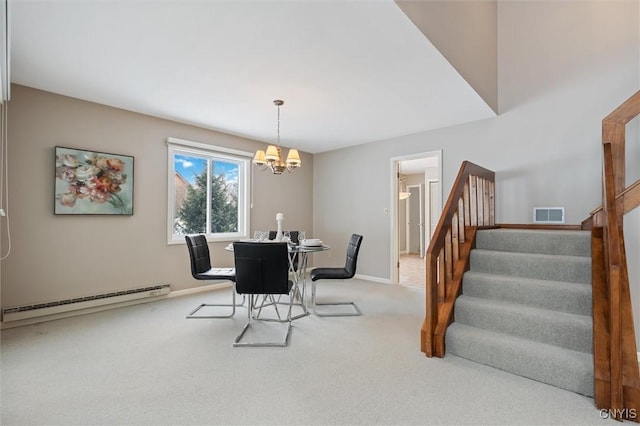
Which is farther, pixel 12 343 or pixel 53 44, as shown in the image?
pixel 12 343

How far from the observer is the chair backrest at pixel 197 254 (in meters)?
3.22

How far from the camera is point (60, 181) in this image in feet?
10.5

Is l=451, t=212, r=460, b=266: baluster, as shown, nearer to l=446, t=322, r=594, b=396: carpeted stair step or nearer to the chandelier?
l=446, t=322, r=594, b=396: carpeted stair step

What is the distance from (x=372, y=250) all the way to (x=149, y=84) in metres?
3.93

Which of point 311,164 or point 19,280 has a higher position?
point 311,164

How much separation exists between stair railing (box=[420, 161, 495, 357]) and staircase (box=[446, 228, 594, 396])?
0.33 feet

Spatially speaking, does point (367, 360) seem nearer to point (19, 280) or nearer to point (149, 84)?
point (149, 84)

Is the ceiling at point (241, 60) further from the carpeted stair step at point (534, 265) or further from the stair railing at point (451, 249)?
the carpeted stair step at point (534, 265)

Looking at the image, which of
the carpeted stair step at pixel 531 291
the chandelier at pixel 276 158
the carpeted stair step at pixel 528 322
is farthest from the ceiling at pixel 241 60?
the carpeted stair step at pixel 528 322

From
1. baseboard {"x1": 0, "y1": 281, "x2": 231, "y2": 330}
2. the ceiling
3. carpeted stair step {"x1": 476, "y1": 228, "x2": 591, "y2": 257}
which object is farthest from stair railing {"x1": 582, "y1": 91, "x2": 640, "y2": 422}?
baseboard {"x1": 0, "y1": 281, "x2": 231, "y2": 330}

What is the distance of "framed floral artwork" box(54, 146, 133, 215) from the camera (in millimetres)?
3219

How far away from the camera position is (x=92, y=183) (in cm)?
342

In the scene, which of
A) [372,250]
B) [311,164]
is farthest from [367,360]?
[311,164]

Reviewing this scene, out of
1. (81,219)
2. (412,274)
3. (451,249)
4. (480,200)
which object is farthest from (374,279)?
(81,219)
